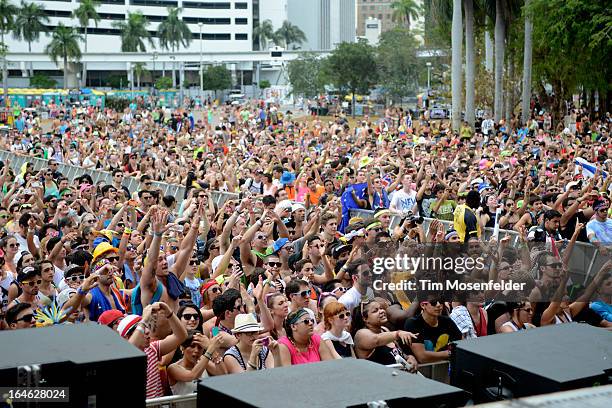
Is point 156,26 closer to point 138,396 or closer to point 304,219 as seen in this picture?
point 304,219

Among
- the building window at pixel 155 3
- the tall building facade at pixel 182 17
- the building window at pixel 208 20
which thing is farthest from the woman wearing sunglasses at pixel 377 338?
the building window at pixel 208 20

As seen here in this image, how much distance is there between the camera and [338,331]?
25.5 ft

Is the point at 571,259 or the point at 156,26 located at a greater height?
the point at 156,26

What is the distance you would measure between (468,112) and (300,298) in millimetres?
32906

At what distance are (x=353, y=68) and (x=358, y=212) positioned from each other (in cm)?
5542

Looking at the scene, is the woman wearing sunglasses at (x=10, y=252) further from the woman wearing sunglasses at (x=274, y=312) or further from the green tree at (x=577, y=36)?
the green tree at (x=577, y=36)

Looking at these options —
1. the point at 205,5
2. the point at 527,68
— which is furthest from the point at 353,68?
the point at 205,5

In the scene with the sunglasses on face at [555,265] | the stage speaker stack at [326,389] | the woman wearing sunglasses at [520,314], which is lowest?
the woman wearing sunglasses at [520,314]

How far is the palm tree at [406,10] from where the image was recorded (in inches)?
5610

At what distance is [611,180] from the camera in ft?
53.8

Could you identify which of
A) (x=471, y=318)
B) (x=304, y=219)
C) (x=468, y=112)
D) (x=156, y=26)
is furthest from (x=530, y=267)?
(x=156, y=26)

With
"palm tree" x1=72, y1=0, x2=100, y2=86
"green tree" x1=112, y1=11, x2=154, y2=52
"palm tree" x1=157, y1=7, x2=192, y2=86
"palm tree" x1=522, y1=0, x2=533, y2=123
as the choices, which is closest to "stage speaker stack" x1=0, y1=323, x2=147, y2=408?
"palm tree" x1=522, y1=0, x2=533, y2=123

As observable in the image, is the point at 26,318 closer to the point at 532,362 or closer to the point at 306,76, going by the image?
the point at 532,362

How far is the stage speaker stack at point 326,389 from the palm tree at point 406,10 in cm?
13948
